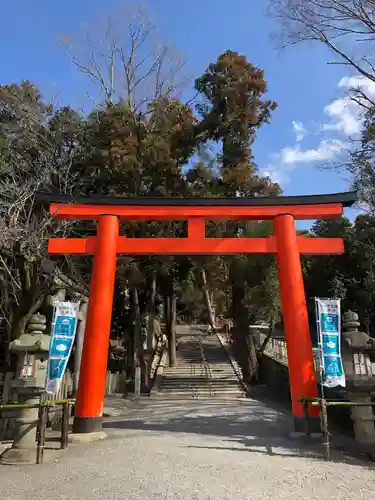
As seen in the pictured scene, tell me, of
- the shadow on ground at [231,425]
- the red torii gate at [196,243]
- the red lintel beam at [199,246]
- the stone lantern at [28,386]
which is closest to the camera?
the stone lantern at [28,386]

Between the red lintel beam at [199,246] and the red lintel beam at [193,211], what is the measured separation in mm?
642

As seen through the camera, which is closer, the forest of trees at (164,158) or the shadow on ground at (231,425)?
the shadow on ground at (231,425)

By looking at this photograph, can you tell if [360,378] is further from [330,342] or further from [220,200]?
[220,200]

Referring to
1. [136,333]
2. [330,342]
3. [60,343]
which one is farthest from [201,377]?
[60,343]

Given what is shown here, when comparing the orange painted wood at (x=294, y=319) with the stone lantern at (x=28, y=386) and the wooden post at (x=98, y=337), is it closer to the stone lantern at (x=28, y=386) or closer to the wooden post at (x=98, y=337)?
the wooden post at (x=98, y=337)

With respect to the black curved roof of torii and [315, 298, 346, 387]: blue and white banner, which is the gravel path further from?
the black curved roof of torii

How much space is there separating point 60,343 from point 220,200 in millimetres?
5008

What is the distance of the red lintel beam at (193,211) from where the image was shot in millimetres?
9547

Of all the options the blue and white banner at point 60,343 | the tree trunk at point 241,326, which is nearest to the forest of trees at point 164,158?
the tree trunk at point 241,326

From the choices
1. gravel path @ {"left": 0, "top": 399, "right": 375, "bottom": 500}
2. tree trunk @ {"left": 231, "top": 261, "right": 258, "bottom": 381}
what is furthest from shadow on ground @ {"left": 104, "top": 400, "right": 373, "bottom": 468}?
tree trunk @ {"left": 231, "top": 261, "right": 258, "bottom": 381}

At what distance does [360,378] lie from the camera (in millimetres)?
6973

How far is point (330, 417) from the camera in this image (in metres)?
10.6

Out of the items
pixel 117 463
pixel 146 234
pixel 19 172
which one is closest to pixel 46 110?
pixel 19 172

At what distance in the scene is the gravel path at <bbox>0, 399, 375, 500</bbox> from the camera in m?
4.77
